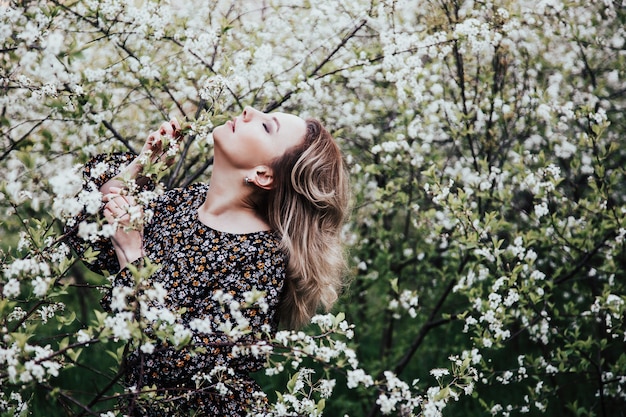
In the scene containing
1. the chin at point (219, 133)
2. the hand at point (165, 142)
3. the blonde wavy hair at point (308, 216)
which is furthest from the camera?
the blonde wavy hair at point (308, 216)

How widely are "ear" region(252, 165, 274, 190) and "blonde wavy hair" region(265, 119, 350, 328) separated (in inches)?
0.8

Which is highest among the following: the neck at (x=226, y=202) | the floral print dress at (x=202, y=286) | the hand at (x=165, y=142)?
the hand at (x=165, y=142)

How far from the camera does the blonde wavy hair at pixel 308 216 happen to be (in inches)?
103

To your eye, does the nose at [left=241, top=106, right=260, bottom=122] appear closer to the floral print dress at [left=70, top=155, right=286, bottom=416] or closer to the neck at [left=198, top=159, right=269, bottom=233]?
the neck at [left=198, top=159, right=269, bottom=233]

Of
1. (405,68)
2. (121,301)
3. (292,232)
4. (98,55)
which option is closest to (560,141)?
(405,68)

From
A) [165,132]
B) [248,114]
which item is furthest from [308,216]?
[165,132]

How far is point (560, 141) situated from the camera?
4.23m

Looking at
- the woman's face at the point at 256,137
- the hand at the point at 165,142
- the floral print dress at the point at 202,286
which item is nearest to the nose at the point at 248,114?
the woman's face at the point at 256,137

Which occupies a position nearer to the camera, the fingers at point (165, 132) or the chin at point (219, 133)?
the fingers at point (165, 132)

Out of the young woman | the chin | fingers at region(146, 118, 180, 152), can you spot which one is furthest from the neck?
fingers at region(146, 118, 180, 152)

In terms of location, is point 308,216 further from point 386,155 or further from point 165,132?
point 386,155

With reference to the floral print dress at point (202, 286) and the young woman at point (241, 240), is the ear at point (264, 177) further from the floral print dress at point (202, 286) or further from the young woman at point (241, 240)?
the floral print dress at point (202, 286)

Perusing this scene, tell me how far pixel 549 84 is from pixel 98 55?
314 centimetres

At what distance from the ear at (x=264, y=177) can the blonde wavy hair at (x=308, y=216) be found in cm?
2
